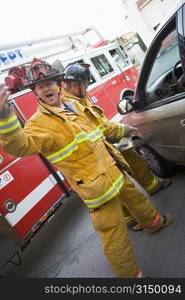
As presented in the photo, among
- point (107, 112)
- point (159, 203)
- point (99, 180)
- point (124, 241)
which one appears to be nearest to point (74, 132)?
point (99, 180)

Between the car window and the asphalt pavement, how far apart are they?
1.32 m

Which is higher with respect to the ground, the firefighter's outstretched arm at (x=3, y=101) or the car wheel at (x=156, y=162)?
the firefighter's outstretched arm at (x=3, y=101)

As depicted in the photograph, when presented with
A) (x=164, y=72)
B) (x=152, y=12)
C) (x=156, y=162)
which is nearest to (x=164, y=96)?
(x=164, y=72)

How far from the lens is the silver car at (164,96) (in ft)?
7.35

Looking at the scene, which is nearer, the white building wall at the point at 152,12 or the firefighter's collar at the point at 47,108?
the firefighter's collar at the point at 47,108

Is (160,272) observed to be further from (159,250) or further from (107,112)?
(107,112)

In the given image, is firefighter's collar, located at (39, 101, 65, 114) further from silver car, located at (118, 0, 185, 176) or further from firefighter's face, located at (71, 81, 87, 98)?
silver car, located at (118, 0, 185, 176)

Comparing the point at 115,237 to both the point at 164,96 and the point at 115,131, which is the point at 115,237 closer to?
the point at 115,131

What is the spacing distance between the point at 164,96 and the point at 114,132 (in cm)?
66

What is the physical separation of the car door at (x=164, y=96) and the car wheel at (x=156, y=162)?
0.22 meters

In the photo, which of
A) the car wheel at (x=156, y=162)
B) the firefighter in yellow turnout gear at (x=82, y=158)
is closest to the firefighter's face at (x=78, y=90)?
the firefighter in yellow turnout gear at (x=82, y=158)

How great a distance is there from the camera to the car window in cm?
246

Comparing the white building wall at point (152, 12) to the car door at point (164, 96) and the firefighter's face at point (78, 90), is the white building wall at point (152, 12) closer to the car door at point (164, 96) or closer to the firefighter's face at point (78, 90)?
the car door at point (164, 96)

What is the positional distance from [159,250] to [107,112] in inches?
188
